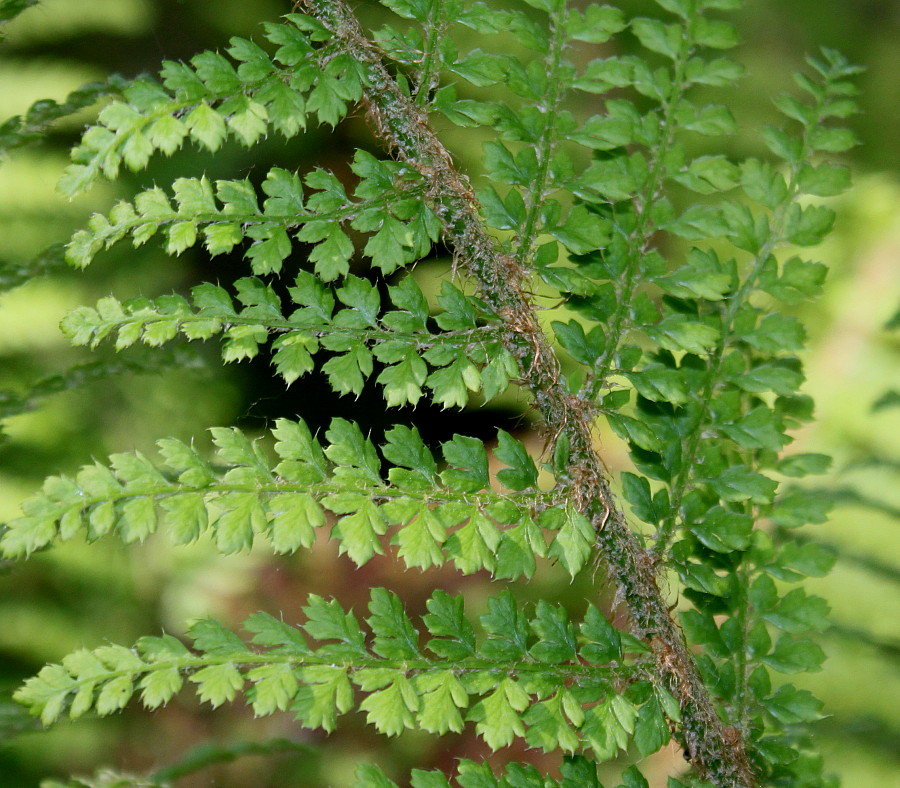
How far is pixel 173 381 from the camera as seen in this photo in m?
1.46

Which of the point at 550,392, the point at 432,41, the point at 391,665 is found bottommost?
the point at 391,665

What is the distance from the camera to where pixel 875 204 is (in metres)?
1.19

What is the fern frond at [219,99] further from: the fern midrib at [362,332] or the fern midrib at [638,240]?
the fern midrib at [638,240]

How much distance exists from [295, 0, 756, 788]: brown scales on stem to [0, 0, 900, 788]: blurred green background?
1.83 ft

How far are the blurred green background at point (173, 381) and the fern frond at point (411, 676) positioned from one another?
60 centimetres

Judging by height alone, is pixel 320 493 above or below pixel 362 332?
below

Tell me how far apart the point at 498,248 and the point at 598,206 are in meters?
0.11

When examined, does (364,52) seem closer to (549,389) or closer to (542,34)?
(542,34)

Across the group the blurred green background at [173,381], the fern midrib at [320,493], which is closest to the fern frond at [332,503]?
the fern midrib at [320,493]

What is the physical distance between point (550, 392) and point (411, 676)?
30cm

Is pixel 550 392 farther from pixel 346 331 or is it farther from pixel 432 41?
pixel 432 41

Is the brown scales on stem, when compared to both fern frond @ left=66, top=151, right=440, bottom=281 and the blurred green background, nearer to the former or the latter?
fern frond @ left=66, top=151, right=440, bottom=281

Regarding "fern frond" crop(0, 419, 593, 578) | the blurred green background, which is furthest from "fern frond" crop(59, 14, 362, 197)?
the blurred green background

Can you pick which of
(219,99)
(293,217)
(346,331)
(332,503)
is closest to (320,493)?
(332,503)
